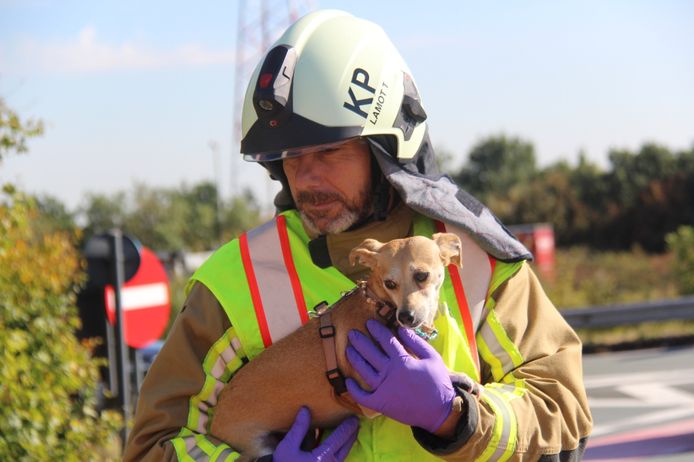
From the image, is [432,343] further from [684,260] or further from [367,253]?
[684,260]

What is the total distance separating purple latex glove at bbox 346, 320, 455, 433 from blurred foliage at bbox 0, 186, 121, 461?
108 inches

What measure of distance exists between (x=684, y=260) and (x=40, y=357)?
15492 mm

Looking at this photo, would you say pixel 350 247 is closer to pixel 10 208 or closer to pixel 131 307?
pixel 10 208

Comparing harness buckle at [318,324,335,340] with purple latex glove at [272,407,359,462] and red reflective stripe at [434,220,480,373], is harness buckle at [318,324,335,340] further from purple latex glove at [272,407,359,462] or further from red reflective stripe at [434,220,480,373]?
red reflective stripe at [434,220,480,373]

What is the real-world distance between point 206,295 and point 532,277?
102 centimetres

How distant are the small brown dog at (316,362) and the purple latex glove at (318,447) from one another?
65 mm

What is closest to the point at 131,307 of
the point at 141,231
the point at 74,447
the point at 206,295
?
the point at 74,447

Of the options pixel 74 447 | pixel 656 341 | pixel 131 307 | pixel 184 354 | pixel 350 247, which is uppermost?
pixel 350 247

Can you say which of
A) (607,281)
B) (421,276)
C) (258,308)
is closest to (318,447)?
(258,308)

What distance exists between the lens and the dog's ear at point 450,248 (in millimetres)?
2732

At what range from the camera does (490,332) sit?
2682 mm

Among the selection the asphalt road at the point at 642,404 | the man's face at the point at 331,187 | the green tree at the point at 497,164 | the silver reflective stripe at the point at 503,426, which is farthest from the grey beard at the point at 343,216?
the green tree at the point at 497,164

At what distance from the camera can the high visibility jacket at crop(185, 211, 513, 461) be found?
2.68 metres

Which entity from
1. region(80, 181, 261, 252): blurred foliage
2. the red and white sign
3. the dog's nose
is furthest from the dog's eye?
region(80, 181, 261, 252): blurred foliage
